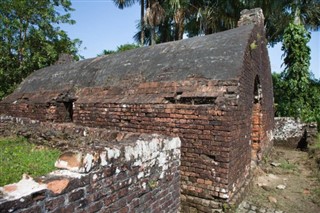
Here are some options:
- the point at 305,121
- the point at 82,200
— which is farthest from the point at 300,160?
the point at 82,200

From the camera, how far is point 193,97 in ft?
16.3

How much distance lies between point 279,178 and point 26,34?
1578 cm

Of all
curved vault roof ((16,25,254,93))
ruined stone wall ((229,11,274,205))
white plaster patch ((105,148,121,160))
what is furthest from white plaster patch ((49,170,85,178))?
curved vault roof ((16,25,254,93))

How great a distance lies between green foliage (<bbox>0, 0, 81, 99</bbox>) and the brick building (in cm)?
899

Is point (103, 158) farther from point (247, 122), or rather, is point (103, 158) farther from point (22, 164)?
point (247, 122)

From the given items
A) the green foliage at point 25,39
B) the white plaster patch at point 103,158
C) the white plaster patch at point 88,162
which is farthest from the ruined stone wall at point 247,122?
the green foliage at point 25,39

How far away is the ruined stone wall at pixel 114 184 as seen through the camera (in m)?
2.01

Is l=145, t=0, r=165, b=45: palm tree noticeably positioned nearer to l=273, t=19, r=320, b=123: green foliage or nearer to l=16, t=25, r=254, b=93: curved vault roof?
l=273, t=19, r=320, b=123: green foliage

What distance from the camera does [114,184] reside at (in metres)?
2.79

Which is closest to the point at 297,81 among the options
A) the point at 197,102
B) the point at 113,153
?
the point at 197,102

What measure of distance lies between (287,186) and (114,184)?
511 centimetres

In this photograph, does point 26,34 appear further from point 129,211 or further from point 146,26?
point 129,211

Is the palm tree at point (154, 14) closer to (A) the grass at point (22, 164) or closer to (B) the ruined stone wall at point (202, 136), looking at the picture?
(B) the ruined stone wall at point (202, 136)

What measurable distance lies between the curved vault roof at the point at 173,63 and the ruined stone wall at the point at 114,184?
1958 mm
